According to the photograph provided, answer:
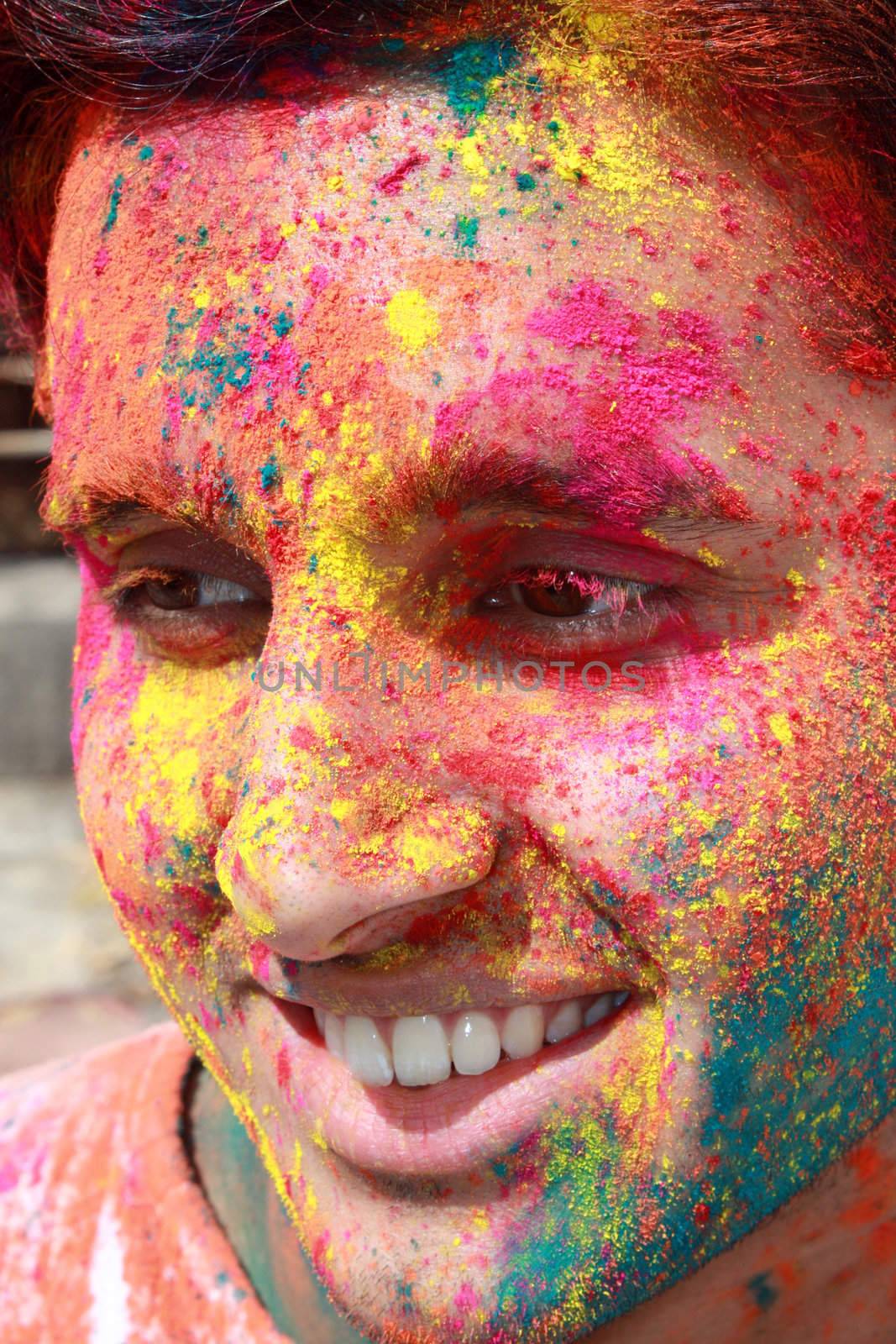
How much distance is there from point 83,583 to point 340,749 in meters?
0.66

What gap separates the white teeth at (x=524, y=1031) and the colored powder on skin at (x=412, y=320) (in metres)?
0.67

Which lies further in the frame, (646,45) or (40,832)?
(40,832)

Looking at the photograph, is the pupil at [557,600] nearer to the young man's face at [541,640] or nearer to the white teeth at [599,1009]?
the young man's face at [541,640]

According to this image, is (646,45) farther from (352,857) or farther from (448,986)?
(448,986)

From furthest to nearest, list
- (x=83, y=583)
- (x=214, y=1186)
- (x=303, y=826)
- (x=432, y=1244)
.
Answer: (x=214, y=1186), (x=83, y=583), (x=432, y=1244), (x=303, y=826)

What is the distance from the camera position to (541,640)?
1.38 m

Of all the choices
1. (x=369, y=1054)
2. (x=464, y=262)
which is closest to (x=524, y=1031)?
(x=369, y=1054)

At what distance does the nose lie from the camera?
129cm

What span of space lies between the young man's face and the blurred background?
1348 mm

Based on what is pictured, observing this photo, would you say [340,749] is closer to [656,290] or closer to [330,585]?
[330,585]

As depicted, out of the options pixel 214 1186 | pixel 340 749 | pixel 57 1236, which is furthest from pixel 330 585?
pixel 57 1236

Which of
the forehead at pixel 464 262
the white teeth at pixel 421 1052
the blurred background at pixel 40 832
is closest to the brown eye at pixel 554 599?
the forehead at pixel 464 262

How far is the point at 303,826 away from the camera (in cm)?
130

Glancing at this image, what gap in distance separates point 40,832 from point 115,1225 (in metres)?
4.24
